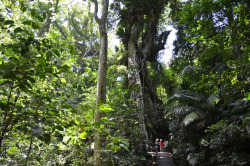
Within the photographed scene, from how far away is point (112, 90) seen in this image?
6.39 metres

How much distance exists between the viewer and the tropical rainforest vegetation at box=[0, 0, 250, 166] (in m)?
1.23

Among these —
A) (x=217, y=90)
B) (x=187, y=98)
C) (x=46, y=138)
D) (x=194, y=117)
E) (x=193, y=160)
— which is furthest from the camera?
(x=187, y=98)

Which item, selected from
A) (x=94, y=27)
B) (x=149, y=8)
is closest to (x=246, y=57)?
(x=149, y=8)

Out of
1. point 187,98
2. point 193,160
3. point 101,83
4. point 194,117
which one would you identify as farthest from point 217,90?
point 187,98

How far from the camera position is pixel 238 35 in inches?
135

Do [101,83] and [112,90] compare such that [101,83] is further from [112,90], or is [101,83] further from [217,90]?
[217,90]

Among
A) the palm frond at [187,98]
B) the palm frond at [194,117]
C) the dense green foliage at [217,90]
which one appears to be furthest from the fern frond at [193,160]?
the palm frond at [187,98]

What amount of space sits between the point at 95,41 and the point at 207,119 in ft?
35.0

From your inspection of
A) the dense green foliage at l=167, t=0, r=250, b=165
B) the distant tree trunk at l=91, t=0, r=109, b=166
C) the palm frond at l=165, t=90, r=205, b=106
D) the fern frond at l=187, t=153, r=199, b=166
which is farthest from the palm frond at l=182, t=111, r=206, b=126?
the distant tree trunk at l=91, t=0, r=109, b=166

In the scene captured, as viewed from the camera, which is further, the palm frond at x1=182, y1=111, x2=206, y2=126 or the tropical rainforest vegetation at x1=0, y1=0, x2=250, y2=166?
the palm frond at x1=182, y1=111, x2=206, y2=126

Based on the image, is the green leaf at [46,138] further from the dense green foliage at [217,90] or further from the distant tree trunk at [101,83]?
the dense green foliage at [217,90]

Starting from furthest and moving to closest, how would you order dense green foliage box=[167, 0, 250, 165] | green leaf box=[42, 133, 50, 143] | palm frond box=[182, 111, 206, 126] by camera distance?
palm frond box=[182, 111, 206, 126], dense green foliage box=[167, 0, 250, 165], green leaf box=[42, 133, 50, 143]

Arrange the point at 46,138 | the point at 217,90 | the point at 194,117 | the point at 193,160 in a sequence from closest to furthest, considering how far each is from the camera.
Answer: the point at 46,138, the point at 217,90, the point at 193,160, the point at 194,117

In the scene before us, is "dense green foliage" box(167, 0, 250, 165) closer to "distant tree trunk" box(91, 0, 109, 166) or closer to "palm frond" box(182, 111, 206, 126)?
"palm frond" box(182, 111, 206, 126)
